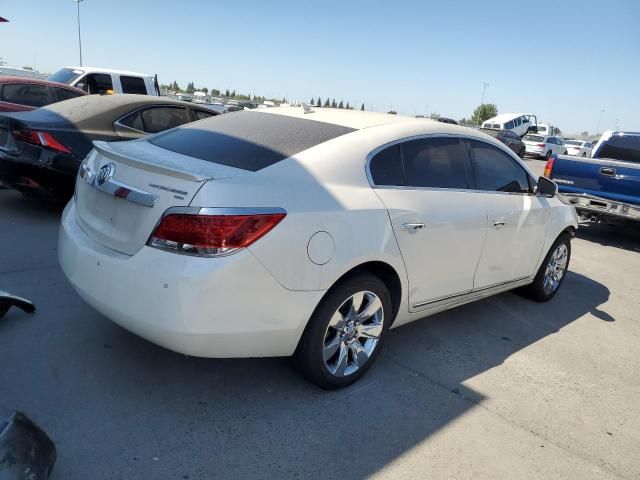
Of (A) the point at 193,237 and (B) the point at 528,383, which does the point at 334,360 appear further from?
(B) the point at 528,383

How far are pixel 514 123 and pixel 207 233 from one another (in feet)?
122

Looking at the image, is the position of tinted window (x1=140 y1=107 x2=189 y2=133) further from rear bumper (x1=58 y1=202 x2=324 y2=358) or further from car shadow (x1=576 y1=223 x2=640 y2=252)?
car shadow (x1=576 y1=223 x2=640 y2=252)

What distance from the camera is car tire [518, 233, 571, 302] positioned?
199 inches

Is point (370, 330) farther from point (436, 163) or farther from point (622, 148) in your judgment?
point (622, 148)

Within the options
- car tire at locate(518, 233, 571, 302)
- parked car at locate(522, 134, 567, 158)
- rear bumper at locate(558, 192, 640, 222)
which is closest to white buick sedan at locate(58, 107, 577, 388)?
car tire at locate(518, 233, 571, 302)

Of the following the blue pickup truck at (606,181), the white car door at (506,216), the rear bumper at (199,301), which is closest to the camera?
the rear bumper at (199,301)

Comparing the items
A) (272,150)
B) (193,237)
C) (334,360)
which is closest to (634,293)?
(334,360)

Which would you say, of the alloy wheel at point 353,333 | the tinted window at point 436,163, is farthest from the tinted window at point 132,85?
the alloy wheel at point 353,333

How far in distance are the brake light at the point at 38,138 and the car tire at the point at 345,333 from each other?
415 centimetres

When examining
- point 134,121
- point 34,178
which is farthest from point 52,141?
point 134,121

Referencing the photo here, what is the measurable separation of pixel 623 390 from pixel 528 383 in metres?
0.71

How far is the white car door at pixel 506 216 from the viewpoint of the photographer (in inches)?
158

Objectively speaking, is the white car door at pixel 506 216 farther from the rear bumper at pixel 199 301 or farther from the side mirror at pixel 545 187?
the rear bumper at pixel 199 301

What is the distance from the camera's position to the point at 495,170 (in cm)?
424
